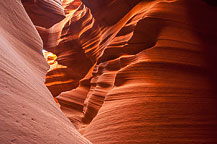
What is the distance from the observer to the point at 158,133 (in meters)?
2.05

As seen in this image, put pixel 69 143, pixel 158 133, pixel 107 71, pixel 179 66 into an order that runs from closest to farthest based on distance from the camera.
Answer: pixel 69 143
pixel 158 133
pixel 179 66
pixel 107 71

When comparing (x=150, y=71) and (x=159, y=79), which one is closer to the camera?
(x=159, y=79)

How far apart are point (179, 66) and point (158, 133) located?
1092 mm

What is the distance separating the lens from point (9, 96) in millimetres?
736

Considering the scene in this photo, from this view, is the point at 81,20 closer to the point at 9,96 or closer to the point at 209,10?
the point at 209,10

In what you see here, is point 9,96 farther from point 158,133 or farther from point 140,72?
point 140,72

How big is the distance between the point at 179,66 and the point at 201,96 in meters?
0.53

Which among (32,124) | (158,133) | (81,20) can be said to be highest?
(32,124)

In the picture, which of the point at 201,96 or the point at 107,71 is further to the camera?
the point at 107,71

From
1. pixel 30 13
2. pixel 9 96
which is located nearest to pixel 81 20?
pixel 30 13

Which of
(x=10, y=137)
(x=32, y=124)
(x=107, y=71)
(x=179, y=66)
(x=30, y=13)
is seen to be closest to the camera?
(x=10, y=137)

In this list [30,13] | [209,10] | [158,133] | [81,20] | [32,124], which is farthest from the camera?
[30,13]

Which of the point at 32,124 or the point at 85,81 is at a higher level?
the point at 32,124

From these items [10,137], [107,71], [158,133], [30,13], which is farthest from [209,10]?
[30,13]
